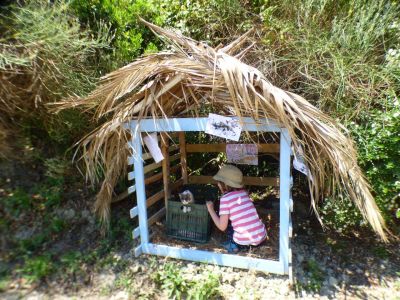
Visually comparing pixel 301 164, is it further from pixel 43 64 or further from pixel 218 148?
pixel 43 64

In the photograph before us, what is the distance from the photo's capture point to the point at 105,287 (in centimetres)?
343

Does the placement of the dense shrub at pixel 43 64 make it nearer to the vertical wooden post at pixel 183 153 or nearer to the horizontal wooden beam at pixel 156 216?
the vertical wooden post at pixel 183 153

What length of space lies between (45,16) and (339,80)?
3412mm

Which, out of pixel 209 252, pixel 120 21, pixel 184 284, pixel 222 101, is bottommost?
pixel 184 284

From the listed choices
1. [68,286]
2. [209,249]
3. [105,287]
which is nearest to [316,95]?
[209,249]

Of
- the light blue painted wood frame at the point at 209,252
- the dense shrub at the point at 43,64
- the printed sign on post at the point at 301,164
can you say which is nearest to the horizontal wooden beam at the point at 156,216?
the light blue painted wood frame at the point at 209,252

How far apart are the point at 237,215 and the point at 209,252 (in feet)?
1.67

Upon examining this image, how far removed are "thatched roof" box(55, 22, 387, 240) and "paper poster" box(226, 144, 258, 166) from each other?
37.7 inches

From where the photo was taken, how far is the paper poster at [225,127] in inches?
122

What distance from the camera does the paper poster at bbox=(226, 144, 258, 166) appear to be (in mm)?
4363

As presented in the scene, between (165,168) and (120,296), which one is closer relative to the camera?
(120,296)

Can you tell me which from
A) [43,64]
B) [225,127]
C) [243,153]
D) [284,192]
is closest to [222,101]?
[225,127]

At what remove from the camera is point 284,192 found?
315 centimetres

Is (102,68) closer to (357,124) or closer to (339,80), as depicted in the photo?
(339,80)
